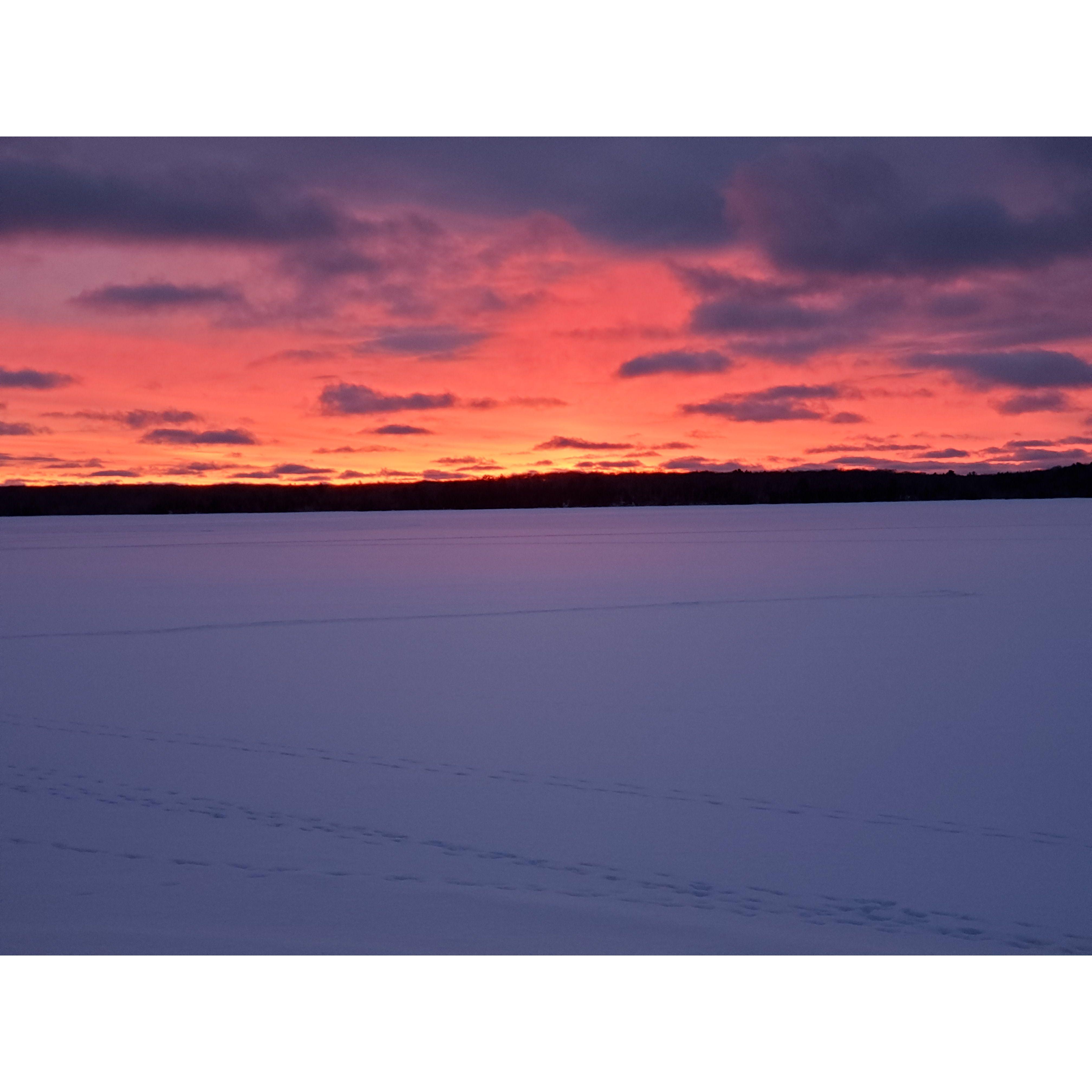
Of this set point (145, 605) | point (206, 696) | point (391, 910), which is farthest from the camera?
point (145, 605)

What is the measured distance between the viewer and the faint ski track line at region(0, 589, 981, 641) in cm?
984

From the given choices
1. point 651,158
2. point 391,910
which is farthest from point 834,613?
point 391,910

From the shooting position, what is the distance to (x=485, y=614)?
11.1 metres

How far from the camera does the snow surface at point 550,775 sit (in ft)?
11.5

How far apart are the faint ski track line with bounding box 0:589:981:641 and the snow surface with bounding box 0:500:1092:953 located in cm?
8

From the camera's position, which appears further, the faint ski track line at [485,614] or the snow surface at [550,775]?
the faint ski track line at [485,614]

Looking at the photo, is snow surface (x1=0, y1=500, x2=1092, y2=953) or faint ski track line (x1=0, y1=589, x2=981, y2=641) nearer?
snow surface (x1=0, y1=500, x2=1092, y2=953)

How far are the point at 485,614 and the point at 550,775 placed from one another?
19.8ft

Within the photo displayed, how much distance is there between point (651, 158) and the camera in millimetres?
6387

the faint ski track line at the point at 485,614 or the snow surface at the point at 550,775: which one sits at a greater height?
the faint ski track line at the point at 485,614

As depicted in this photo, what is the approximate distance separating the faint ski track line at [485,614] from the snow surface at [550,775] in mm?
78

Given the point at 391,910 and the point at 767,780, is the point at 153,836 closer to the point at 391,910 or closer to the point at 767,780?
the point at 391,910
